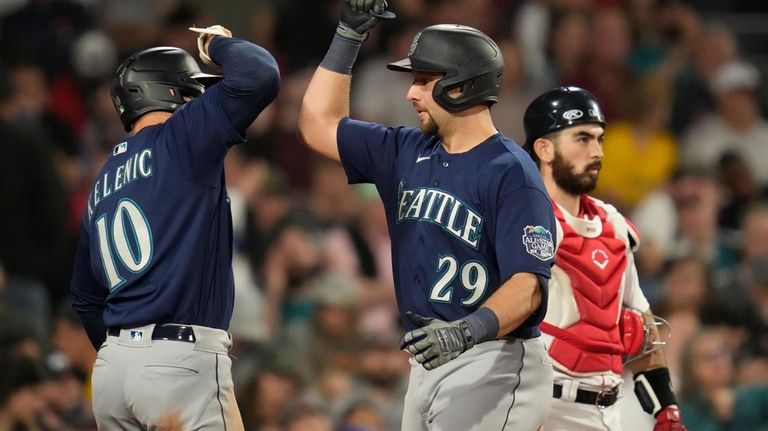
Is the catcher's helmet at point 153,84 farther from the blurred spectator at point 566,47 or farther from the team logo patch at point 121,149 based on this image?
the blurred spectator at point 566,47

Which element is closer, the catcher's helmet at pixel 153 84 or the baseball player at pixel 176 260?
the baseball player at pixel 176 260

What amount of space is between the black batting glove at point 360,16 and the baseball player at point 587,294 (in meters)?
0.94

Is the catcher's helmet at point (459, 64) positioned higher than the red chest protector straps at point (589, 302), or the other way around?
the catcher's helmet at point (459, 64)

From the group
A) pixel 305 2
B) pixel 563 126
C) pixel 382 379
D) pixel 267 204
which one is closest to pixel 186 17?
pixel 305 2

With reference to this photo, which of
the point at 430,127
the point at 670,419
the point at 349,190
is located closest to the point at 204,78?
the point at 430,127

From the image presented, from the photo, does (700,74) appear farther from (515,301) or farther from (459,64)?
(515,301)

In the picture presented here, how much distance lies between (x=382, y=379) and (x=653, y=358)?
3369 millimetres

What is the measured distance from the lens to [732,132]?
1119 cm

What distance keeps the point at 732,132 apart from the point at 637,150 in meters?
0.91

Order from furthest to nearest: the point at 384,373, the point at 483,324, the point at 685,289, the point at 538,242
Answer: the point at 685,289 < the point at 384,373 < the point at 538,242 < the point at 483,324

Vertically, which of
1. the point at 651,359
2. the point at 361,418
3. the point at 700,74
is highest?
the point at 700,74

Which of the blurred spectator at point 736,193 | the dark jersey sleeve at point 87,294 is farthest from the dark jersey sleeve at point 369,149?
the blurred spectator at point 736,193

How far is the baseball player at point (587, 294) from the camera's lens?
557 cm

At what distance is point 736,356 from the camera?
29.5 feet
